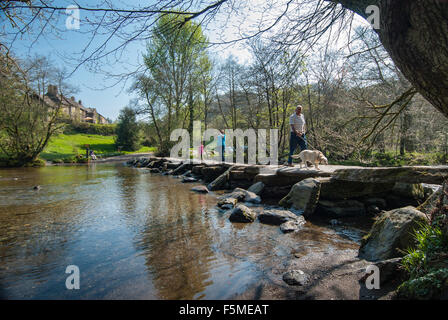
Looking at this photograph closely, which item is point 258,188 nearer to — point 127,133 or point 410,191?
point 410,191

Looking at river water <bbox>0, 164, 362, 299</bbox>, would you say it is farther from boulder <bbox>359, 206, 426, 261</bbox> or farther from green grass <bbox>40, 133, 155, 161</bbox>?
green grass <bbox>40, 133, 155, 161</bbox>

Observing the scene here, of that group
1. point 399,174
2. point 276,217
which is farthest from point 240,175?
point 399,174

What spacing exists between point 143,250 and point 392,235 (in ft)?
13.0

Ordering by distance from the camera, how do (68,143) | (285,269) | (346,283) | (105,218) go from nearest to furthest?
(346,283) → (285,269) → (105,218) → (68,143)

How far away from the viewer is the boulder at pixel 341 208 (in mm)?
6270

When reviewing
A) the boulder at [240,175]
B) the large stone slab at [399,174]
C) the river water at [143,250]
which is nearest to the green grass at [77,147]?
the boulder at [240,175]

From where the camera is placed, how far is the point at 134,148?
41.5 metres

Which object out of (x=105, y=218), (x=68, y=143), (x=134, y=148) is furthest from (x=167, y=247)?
(x=68, y=143)

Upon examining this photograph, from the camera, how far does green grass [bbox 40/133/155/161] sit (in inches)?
1264

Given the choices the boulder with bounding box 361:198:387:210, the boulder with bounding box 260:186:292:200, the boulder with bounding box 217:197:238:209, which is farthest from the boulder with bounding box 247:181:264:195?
the boulder with bounding box 361:198:387:210

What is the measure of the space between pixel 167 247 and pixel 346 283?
2.87 m

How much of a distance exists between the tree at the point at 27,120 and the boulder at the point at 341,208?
75.7 ft

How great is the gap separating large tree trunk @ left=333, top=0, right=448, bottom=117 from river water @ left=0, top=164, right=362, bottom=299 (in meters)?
2.74
